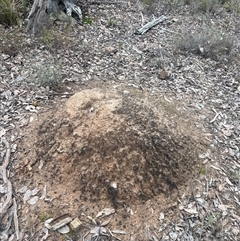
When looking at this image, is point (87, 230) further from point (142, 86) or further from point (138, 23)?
point (138, 23)

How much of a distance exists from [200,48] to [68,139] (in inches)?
102

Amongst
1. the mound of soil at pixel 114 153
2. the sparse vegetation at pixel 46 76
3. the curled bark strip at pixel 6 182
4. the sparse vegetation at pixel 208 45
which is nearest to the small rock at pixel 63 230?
the mound of soil at pixel 114 153

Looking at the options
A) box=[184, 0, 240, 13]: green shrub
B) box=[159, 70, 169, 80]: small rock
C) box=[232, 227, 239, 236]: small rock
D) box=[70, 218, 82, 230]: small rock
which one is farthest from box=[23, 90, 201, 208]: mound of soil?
box=[184, 0, 240, 13]: green shrub

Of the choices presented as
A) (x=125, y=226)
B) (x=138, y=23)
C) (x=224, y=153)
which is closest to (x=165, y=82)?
(x=224, y=153)

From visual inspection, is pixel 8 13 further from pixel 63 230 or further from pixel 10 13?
pixel 63 230

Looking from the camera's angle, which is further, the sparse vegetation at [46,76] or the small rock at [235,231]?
the sparse vegetation at [46,76]

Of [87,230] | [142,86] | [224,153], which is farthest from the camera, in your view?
[142,86]

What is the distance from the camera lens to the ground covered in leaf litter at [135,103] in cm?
246

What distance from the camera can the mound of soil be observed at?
8.27ft

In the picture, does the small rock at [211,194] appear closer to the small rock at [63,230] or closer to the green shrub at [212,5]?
the small rock at [63,230]

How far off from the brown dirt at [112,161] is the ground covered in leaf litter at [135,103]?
0.01 m

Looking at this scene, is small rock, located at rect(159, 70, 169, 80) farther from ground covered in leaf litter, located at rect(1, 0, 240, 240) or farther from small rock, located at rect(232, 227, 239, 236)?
small rock, located at rect(232, 227, 239, 236)

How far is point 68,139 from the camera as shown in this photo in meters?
2.73

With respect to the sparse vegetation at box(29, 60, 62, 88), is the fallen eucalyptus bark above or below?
below
